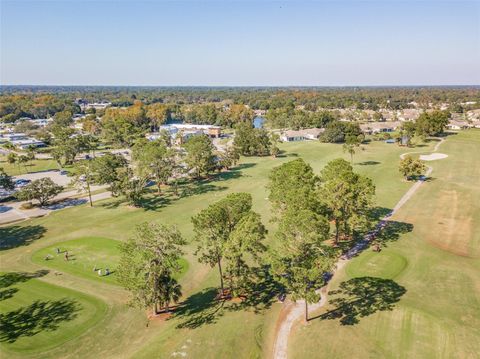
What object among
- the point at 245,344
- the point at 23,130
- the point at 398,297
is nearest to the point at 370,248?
the point at 398,297

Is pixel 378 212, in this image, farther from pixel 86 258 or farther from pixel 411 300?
pixel 86 258

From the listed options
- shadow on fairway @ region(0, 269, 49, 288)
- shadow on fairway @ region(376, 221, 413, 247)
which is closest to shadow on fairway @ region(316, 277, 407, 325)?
shadow on fairway @ region(376, 221, 413, 247)

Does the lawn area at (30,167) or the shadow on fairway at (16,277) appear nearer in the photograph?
the shadow on fairway at (16,277)

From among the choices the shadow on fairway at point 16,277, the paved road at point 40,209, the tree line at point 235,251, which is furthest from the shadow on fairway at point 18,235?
the tree line at point 235,251

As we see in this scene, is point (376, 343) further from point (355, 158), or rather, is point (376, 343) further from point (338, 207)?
point (355, 158)

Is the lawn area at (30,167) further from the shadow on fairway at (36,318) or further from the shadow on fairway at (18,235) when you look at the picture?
the shadow on fairway at (36,318)

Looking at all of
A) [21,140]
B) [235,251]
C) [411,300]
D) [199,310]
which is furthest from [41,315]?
[21,140]

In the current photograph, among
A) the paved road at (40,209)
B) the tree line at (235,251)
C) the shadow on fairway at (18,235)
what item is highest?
the tree line at (235,251)

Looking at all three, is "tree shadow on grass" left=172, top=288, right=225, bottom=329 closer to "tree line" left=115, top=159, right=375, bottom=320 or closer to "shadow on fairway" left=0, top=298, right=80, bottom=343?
"tree line" left=115, top=159, right=375, bottom=320
